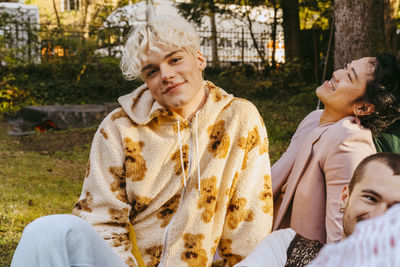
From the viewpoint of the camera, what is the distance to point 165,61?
237 cm

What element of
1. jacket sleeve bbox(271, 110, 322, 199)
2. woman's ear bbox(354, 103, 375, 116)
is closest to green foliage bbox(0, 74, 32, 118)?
jacket sleeve bbox(271, 110, 322, 199)

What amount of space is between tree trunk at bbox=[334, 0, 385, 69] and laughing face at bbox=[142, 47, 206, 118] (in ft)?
14.9

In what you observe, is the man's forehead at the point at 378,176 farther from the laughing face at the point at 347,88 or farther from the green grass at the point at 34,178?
the green grass at the point at 34,178

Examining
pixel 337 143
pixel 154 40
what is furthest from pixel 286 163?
pixel 154 40

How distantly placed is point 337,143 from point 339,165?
0.11m

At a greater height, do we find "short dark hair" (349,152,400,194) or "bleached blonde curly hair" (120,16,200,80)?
"bleached blonde curly hair" (120,16,200,80)

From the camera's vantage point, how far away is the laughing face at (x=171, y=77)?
2357mm

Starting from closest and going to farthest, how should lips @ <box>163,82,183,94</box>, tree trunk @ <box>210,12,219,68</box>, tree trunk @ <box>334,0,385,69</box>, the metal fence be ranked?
lips @ <box>163,82,183,94</box> → tree trunk @ <box>334,0,385,69</box> → the metal fence → tree trunk @ <box>210,12,219,68</box>

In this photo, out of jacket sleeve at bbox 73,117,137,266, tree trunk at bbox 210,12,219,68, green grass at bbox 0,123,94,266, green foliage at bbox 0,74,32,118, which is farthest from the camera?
tree trunk at bbox 210,12,219,68

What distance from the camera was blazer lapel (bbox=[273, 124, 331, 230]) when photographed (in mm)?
2549

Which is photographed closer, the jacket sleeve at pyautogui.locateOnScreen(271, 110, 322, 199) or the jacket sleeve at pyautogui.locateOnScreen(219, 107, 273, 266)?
the jacket sleeve at pyautogui.locateOnScreen(219, 107, 273, 266)

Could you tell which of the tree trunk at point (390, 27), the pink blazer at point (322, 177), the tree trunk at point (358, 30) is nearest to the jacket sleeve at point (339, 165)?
the pink blazer at point (322, 177)

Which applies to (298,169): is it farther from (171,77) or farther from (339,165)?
(171,77)

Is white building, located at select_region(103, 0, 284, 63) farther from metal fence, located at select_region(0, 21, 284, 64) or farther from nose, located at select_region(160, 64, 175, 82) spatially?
nose, located at select_region(160, 64, 175, 82)
